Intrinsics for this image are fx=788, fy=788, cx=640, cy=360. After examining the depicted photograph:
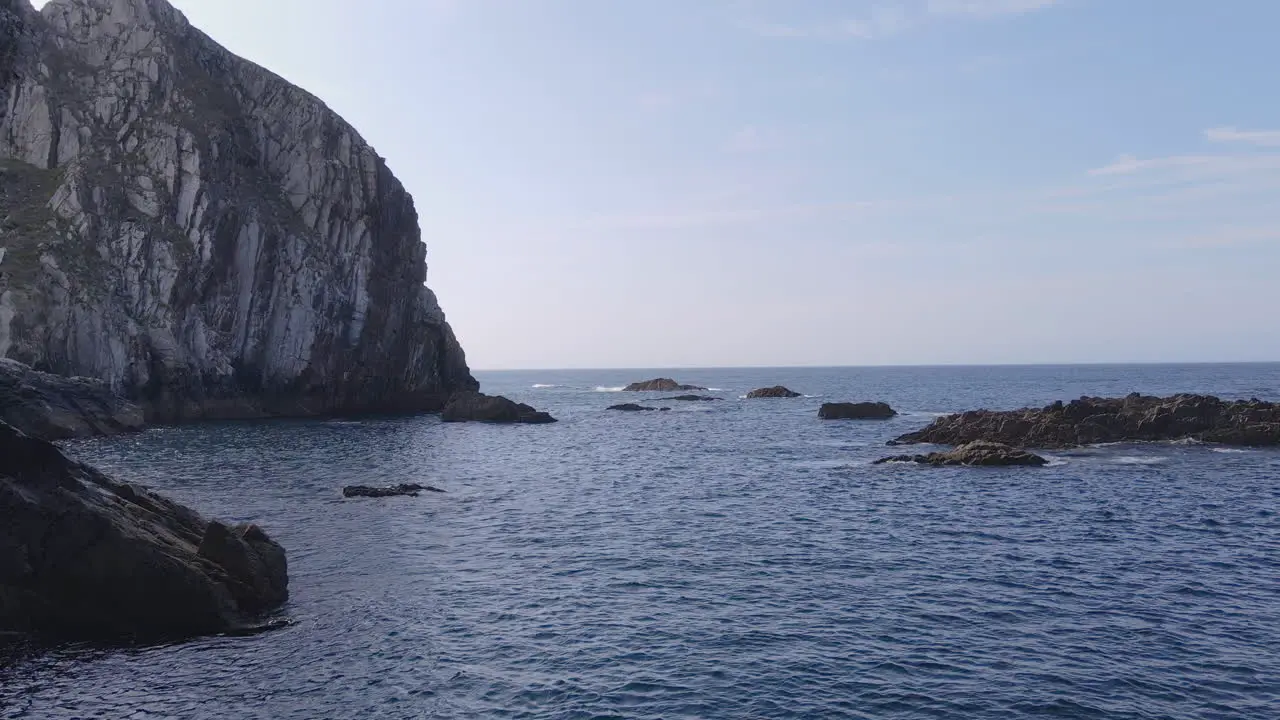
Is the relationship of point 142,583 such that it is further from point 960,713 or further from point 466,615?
point 960,713

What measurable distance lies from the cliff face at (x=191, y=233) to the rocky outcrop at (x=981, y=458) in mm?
72984

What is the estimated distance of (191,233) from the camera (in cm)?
9200

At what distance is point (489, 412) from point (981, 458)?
62231 mm

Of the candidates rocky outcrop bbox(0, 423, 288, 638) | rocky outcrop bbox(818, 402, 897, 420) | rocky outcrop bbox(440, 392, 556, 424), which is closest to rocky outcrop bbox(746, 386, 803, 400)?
rocky outcrop bbox(818, 402, 897, 420)

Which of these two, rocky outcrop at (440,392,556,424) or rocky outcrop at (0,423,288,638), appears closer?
rocky outcrop at (0,423,288,638)

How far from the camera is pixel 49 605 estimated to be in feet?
68.3

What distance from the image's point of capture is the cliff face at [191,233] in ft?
265

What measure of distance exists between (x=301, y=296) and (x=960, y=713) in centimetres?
9543

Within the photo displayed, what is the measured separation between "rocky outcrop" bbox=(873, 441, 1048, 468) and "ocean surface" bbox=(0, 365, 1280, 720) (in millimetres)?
2240

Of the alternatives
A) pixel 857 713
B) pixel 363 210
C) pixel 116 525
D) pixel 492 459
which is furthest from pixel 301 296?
pixel 857 713

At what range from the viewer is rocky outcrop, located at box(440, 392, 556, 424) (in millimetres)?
100438

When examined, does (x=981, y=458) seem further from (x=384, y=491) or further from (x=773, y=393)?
(x=773, y=393)

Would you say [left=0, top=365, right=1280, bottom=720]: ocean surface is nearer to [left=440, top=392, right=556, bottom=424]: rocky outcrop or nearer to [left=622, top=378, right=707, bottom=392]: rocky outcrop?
[left=440, top=392, right=556, bottom=424]: rocky outcrop

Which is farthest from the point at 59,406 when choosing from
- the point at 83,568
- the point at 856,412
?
the point at 856,412
